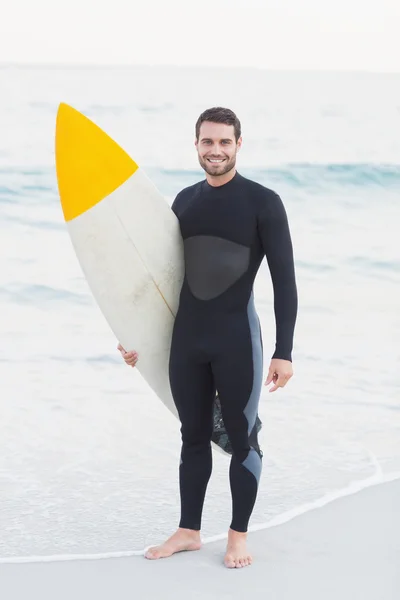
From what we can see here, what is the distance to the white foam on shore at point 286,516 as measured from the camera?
8.86 ft

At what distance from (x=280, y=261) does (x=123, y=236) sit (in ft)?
1.65

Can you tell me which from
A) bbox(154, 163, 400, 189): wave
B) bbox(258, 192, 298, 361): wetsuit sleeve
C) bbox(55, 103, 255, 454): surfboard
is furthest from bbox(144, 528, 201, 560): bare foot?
bbox(154, 163, 400, 189): wave

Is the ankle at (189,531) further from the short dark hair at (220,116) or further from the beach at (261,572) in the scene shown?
the short dark hair at (220,116)

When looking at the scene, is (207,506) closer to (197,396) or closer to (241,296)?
(197,396)

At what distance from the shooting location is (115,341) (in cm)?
610

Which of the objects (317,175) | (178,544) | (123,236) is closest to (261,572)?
(178,544)

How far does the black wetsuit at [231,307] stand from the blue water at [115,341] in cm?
53

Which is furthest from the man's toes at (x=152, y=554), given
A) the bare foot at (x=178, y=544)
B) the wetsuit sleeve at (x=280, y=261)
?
the wetsuit sleeve at (x=280, y=261)

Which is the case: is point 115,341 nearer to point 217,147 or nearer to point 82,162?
point 82,162

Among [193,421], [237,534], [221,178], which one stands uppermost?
[221,178]

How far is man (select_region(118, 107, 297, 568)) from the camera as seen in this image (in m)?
2.52

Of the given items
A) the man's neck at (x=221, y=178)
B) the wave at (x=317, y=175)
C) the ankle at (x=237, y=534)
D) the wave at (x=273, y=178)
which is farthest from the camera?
the wave at (x=317, y=175)

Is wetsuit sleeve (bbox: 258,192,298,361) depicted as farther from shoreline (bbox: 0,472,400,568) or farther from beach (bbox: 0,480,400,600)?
shoreline (bbox: 0,472,400,568)

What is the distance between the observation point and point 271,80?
58.2 ft
